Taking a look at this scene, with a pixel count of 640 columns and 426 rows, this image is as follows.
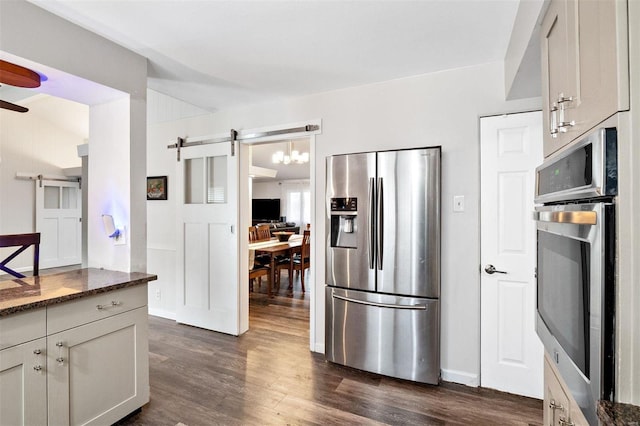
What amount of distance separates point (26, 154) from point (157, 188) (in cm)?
538

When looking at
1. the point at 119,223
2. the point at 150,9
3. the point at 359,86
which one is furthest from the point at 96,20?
the point at 359,86

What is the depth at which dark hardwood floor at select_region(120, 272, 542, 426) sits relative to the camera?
1.98 m

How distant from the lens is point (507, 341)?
7.46ft

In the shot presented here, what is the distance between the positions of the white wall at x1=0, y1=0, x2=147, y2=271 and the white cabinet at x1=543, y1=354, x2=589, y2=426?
8.08 feet

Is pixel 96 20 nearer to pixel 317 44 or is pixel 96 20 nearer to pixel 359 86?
pixel 317 44

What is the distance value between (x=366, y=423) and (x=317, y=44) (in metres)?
2.53

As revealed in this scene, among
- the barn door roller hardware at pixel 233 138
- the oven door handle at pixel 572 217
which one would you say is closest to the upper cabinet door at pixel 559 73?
the oven door handle at pixel 572 217

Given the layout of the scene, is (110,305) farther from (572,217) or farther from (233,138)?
(572,217)

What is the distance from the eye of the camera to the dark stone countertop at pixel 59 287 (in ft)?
4.76

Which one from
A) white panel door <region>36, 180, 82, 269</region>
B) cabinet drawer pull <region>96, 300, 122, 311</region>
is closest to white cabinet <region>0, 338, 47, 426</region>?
cabinet drawer pull <region>96, 300, 122, 311</region>

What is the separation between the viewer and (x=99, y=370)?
176 cm

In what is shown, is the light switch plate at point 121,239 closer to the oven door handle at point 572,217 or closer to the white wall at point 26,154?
the oven door handle at point 572,217

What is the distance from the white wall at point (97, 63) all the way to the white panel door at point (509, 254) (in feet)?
8.49

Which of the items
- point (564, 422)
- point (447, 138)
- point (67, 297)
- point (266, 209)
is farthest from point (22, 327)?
point (266, 209)
